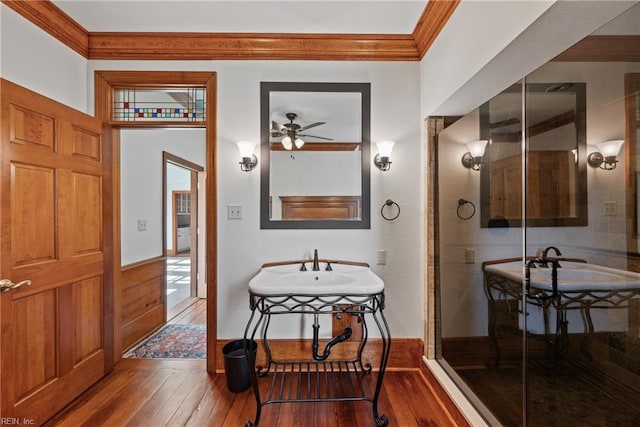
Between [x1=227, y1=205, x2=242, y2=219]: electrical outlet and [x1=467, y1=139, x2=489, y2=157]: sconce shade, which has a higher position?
[x1=467, y1=139, x2=489, y2=157]: sconce shade

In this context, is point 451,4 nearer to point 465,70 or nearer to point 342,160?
point 465,70

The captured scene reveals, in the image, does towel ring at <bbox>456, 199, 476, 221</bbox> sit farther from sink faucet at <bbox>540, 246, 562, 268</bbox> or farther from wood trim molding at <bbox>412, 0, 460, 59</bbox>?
wood trim molding at <bbox>412, 0, 460, 59</bbox>

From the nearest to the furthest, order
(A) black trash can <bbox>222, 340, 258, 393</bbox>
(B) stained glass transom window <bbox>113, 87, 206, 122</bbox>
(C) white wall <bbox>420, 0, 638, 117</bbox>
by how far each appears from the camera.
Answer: (C) white wall <bbox>420, 0, 638, 117</bbox> < (A) black trash can <bbox>222, 340, 258, 393</bbox> < (B) stained glass transom window <bbox>113, 87, 206, 122</bbox>

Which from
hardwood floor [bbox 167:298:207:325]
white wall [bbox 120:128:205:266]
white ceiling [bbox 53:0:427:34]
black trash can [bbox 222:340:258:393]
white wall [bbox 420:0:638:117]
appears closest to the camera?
white wall [bbox 420:0:638:117]

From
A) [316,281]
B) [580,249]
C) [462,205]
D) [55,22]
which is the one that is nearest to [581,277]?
[580,249]

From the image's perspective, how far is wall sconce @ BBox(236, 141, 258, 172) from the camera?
218 cm

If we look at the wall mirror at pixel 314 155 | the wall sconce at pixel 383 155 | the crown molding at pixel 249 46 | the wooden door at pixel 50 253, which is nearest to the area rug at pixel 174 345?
the wooden door at pixel 50 253

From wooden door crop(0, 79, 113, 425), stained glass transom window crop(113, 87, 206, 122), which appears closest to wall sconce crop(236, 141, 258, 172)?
stained glass transom window crop(113, 87, 206, 122)

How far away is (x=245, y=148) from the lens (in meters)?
2.19

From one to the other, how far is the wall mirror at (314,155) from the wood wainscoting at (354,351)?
93cm

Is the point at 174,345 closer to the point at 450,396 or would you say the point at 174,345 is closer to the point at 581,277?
the point at 450,396

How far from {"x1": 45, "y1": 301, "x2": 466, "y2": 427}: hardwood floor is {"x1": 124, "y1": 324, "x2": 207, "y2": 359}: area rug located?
0.33 metres

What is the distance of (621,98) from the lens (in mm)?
977

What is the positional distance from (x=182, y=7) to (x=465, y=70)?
72.6 inches
